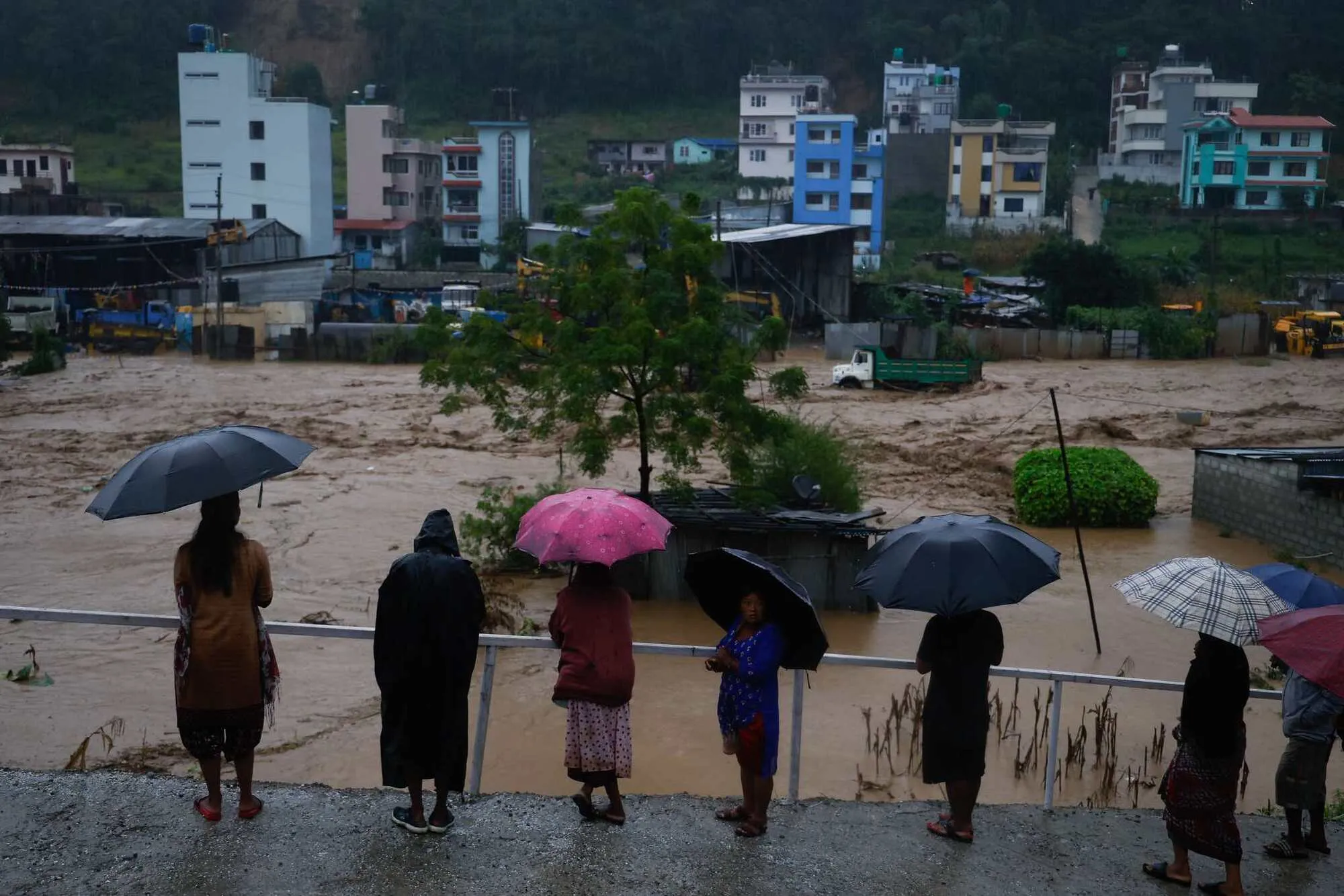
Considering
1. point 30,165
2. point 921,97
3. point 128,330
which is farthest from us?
point 921,97

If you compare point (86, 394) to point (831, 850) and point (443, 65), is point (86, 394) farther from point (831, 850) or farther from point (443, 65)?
point (443, 65)

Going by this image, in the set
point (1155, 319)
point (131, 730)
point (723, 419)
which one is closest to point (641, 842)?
point (131, 730)

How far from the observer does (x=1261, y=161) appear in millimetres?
67688

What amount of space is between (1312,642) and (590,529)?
2852 mm

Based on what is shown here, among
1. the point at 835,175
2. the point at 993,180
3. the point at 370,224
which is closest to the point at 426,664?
the point at 370,224

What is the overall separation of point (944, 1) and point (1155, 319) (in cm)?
6168

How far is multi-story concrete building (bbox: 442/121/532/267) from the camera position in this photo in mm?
67375

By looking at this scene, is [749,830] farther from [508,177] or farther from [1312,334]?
[508,177]

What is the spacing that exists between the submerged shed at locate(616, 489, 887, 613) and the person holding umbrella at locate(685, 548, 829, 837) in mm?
8683

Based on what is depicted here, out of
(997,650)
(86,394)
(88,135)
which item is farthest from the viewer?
(88,135)

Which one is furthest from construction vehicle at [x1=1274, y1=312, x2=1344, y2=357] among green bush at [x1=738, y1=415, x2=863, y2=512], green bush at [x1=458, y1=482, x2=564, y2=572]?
green bush at [x1=458, y1=482, x2=564, y2=572]

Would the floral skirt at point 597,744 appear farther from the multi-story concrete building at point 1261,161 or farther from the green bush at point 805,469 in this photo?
the multi-story concrete building at point 1261,161

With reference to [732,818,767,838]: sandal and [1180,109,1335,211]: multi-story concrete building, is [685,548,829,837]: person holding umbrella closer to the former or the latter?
[732,818,767,838]: sandal

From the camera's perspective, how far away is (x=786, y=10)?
98938 millimetres
